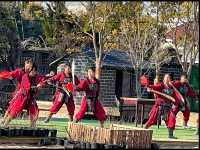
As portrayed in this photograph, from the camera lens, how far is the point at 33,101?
54.5 feet

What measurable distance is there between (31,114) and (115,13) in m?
15.3

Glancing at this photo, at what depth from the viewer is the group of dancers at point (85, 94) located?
53.7 ft

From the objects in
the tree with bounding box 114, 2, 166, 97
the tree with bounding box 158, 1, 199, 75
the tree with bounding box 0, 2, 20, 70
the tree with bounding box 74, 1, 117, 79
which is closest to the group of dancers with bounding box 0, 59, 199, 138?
the tree with bounding box 158, 1, 199, 75

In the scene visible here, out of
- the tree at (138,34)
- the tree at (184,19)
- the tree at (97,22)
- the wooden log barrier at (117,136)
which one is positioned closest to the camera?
the wooden log barrier at (117,136)

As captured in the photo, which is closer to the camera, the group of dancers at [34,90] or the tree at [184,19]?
the group of dancers at [34,90]

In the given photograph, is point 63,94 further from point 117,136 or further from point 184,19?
point 184,19

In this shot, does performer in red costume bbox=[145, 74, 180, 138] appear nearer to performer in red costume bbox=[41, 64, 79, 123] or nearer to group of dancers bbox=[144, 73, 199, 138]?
group of dancers bbox=[144, 73, 199, 138]

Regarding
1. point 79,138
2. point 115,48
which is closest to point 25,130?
point 79,138

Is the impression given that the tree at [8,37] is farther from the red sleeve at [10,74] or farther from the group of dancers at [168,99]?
the red sleeve at [10,74]

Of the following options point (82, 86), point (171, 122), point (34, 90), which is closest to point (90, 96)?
point (82, 86)

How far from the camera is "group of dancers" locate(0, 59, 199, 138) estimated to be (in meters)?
16.4

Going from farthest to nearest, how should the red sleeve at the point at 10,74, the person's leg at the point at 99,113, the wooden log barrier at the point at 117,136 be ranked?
the person's leg at the point at 99,113 → the red sleeve at the point at 10,74 → the wooden log barrier at the point at 117,136

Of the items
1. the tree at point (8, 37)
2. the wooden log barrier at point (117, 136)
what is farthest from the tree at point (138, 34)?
the wooden log barrier at point (117, 136)

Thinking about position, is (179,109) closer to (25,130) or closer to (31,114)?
(31,114)
